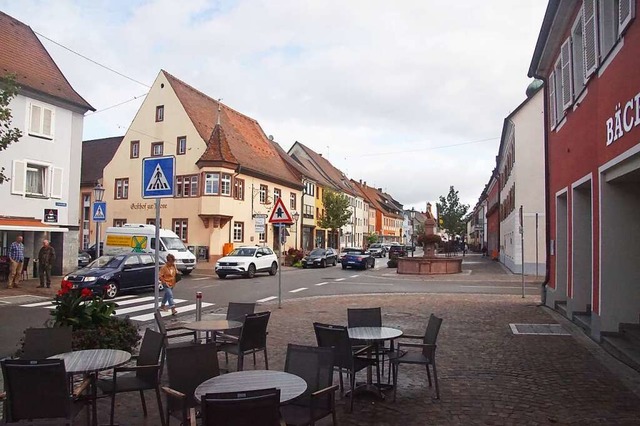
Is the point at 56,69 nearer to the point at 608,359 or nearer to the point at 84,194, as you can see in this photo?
the point at 84,194

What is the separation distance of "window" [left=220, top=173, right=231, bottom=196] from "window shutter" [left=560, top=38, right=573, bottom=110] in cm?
2680

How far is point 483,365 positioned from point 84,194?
141ft

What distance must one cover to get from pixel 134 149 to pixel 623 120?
37.2 metres

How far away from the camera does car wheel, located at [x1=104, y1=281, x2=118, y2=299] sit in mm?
16919

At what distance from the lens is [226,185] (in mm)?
36844

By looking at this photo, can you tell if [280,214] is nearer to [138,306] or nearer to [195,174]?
[138,306]

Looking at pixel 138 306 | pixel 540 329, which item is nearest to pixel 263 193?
pixel 138 306

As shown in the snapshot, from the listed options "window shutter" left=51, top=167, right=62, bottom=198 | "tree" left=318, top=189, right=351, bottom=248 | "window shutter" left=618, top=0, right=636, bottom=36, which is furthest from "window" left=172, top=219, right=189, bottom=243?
"window shutter" left=618, top=0, right=636, bottom=36

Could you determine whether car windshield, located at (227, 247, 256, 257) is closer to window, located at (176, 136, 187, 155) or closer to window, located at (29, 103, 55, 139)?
window, located at (29, 103, 55, 139)

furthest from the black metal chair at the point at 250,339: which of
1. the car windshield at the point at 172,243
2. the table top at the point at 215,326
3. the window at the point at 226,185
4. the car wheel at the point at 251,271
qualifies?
the window at the point at 226,185

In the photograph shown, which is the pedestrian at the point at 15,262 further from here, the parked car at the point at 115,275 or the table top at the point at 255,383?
the table top at the point at 255,383

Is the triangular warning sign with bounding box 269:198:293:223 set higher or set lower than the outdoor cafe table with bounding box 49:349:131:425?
higher

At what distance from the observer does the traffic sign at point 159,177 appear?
7730mm

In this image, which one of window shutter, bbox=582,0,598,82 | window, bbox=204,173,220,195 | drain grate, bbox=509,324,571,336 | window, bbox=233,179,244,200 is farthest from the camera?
window, bbox=233,179,244,200
